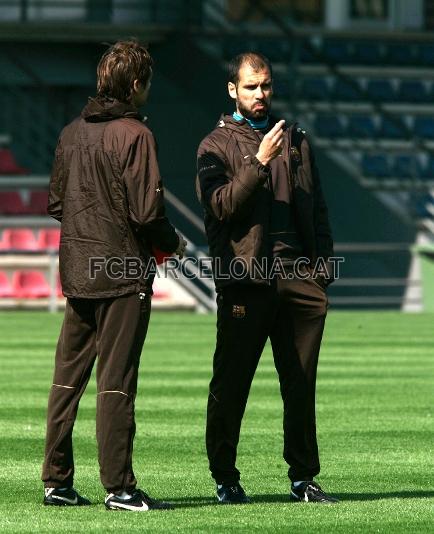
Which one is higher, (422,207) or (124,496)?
(124,496)

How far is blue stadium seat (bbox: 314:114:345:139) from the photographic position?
102 feet

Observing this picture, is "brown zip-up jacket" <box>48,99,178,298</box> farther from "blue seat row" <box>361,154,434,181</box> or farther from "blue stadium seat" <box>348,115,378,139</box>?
"blue stadium seat" <box>348,115,378,139</box>

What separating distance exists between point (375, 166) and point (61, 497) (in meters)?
24.7

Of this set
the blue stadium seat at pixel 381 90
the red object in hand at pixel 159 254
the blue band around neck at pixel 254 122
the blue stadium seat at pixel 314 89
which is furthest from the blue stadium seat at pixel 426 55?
the red object in hand at pixel 159 254

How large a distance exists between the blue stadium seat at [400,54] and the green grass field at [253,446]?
16.2 m

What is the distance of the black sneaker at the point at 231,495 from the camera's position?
6.86 meters

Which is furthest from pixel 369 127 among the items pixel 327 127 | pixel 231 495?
pixel 231 495

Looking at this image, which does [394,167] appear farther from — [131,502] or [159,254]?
[131,502]

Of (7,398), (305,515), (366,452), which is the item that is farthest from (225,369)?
(7,398)

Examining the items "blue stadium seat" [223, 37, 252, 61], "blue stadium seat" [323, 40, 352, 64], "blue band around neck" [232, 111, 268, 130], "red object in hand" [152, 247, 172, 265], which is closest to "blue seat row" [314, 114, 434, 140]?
"blue stadium seat" [323, 40, 352, 64]

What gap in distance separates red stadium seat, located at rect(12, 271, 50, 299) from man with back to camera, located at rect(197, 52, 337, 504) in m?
19.0

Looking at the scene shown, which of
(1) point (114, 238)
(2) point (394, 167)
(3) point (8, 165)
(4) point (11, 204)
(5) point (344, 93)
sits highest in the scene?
(5) point (344, 93)

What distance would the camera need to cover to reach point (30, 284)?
85.5ft

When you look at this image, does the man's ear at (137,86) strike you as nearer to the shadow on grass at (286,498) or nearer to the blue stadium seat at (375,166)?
the shadow on grass at (286,498)
